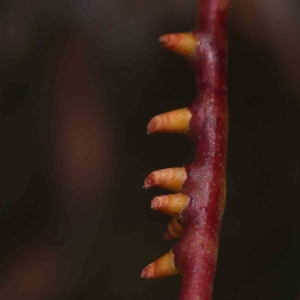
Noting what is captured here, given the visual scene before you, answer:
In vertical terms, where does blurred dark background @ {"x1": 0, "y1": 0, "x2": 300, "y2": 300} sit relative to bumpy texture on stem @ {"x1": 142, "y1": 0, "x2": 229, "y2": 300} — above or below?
above

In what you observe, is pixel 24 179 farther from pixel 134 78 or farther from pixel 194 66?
pixel 194 66

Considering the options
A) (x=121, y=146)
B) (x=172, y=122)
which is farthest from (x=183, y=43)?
(x=121, y=146)

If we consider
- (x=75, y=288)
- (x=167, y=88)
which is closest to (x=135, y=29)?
(x=167, y=88)

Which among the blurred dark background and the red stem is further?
the blurred dark background

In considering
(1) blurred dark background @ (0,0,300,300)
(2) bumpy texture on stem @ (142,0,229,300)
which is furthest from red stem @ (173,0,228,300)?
(1) blurred dark background @ (0,0,300,300)

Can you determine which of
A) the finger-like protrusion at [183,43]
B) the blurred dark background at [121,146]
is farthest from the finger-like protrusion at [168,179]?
the blurred dark background at [121,146]

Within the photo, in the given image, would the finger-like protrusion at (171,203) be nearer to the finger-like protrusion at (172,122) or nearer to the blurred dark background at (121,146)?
the finger-like protrusion at (172,122)

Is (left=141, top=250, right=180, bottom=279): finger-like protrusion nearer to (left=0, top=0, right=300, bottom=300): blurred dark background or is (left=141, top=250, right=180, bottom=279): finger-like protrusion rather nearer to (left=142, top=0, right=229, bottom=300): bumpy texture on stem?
(left=142, top=0, right=229, bottom=300): bumpy texture on stem

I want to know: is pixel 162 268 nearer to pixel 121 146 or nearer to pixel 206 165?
pixel 206 165
